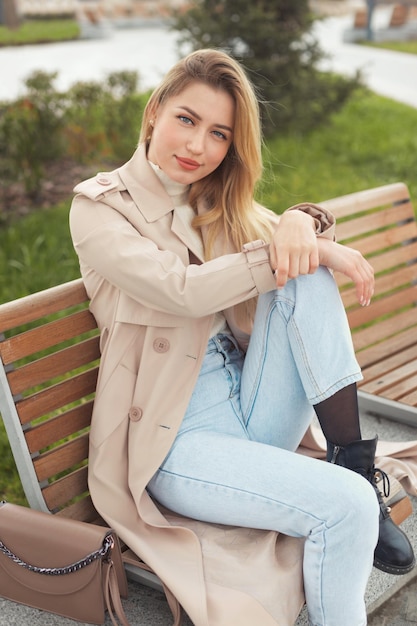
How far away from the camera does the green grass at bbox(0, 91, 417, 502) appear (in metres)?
5.45

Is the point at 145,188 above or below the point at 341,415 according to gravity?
above

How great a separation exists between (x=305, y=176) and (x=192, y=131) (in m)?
5.42

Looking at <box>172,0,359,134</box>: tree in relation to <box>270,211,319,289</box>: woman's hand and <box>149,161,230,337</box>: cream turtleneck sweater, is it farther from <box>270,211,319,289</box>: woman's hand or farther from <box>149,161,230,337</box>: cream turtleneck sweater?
<box>270,211,319,289</box>: woman's hand

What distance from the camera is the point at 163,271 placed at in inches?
95.9

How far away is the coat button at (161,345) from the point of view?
252cm

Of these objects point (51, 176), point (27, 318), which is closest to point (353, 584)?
point (27, 318)

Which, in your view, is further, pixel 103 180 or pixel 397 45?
pixel 397 45

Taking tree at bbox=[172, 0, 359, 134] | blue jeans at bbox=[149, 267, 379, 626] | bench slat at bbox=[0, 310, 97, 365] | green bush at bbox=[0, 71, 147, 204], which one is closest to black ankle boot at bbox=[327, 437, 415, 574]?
blue jeans at bbox=[149, 267, 379, 626]

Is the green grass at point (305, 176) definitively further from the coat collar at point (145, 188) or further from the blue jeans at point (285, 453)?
the blue jeans at point (285, 453)

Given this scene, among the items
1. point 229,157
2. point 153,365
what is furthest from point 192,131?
→ point 153,365

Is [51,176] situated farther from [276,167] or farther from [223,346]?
[223,346]

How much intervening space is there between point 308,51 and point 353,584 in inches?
290

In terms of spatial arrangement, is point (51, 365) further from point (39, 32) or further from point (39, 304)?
point (39, 32)

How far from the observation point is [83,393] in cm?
273
